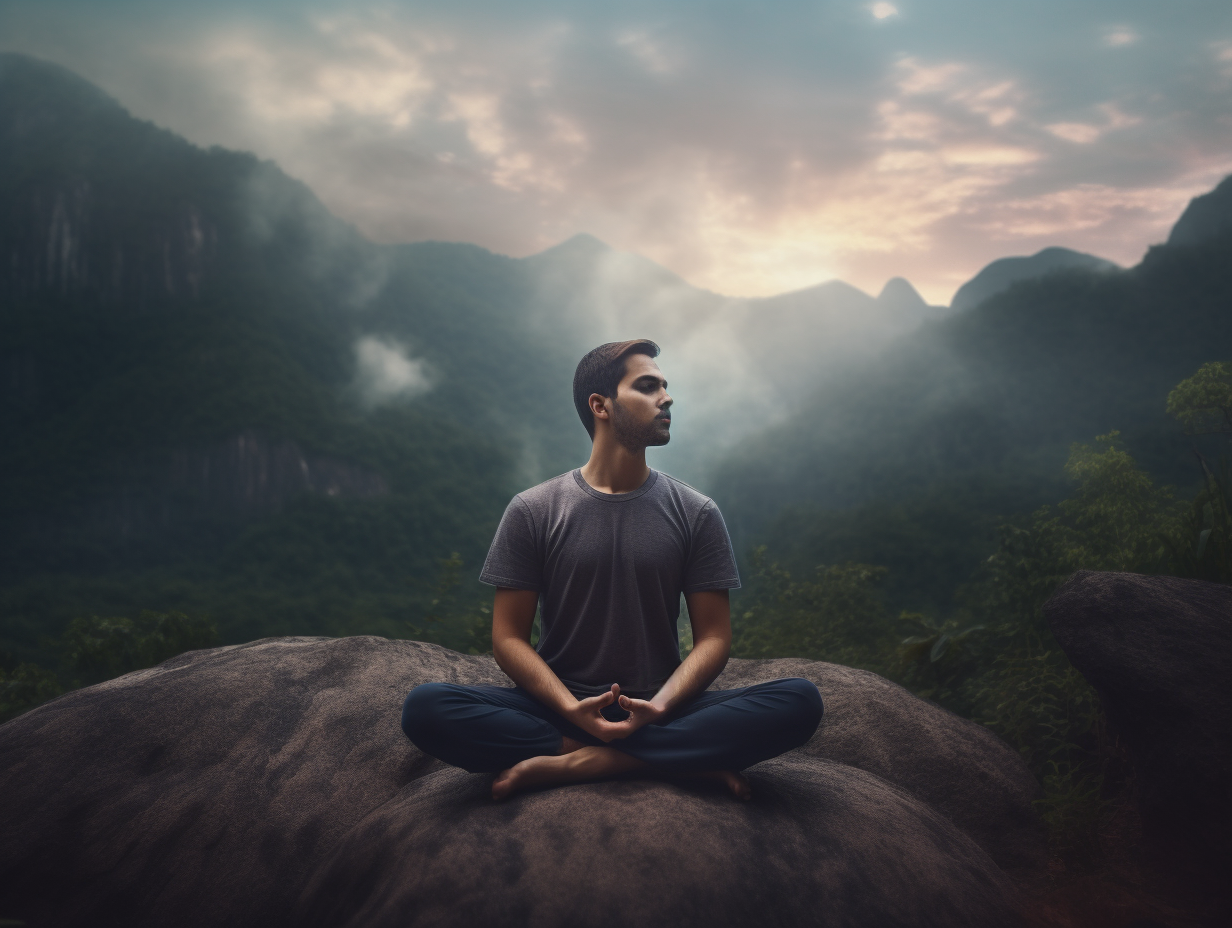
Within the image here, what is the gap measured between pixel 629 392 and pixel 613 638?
120cm

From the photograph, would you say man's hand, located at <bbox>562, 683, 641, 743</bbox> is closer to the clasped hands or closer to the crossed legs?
the clasped hands

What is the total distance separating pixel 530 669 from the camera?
3232 millimetres

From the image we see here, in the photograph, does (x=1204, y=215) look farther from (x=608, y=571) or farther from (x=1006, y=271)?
(x=608, y=571)

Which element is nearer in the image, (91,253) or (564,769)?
(564,769)

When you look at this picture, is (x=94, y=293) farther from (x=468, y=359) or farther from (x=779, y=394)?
(x=779, y=394)

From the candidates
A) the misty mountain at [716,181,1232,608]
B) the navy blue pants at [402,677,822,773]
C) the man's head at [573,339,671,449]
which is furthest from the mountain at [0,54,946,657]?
the man's head at [573,339,671,449]

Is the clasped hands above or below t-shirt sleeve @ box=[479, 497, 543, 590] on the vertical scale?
below

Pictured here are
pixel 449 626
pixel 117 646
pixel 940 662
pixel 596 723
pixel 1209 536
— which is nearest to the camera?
pixel 596 723

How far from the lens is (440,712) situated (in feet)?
9.74

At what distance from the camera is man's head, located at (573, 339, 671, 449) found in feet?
11.4

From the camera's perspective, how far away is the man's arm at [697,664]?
9.87 ft

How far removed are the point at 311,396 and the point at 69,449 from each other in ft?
60.2

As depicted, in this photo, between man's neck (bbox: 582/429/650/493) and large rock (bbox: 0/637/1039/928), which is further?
man's neck (bbox: 582/429/650/493)

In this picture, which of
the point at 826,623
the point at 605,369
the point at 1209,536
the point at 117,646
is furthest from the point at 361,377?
the point at 1209,536
